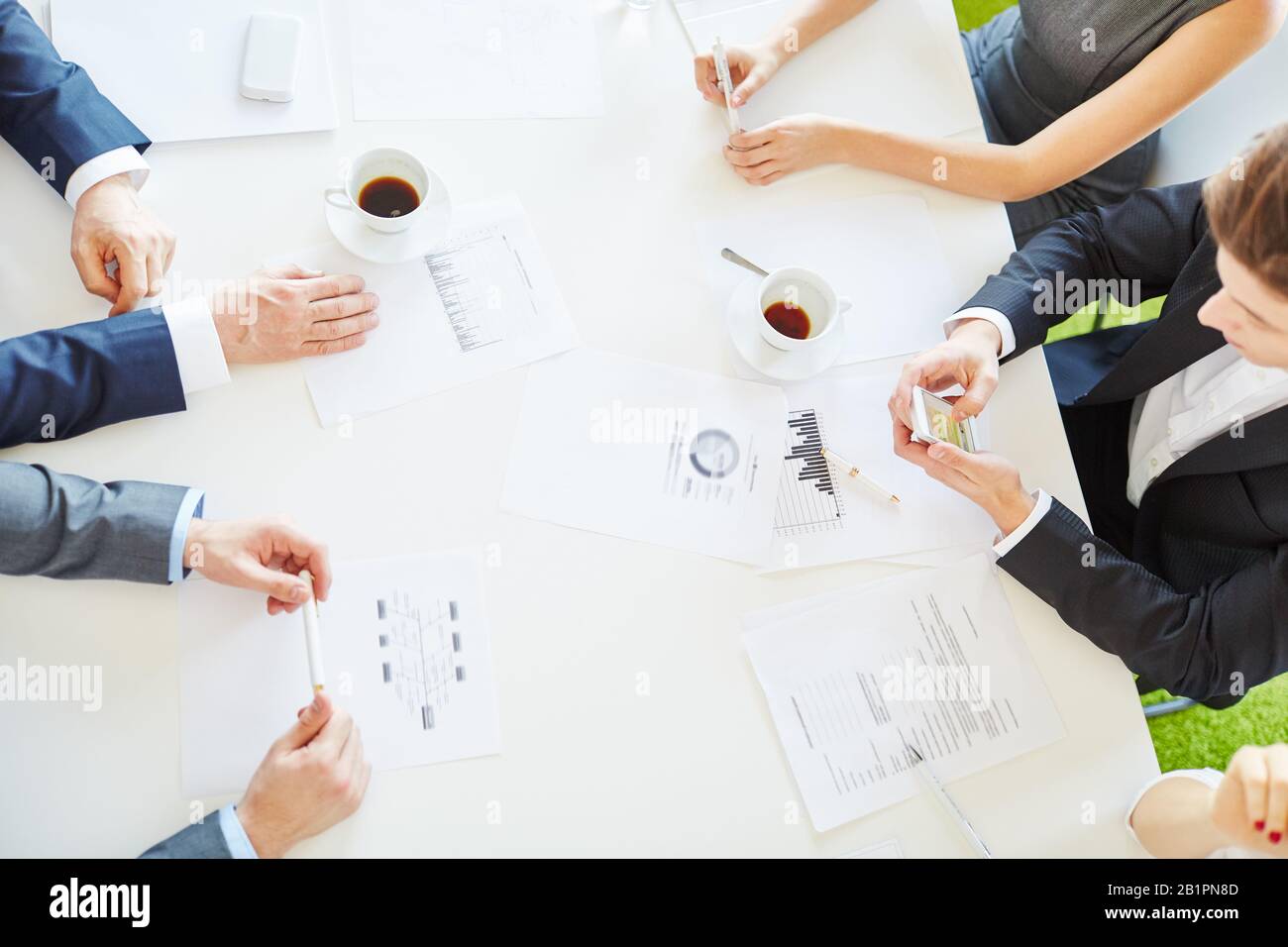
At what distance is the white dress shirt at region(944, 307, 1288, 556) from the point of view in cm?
115

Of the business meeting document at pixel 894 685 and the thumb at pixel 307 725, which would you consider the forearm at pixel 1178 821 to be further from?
the thumb at pixel 307 725

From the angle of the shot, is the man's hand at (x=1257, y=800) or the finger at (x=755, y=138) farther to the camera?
the finger at (x=755, y=138)

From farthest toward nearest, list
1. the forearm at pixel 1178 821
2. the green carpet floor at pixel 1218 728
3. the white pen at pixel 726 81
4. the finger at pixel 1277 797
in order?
the green carpet floor at pixel 1218 728
the white pen at pixel 726 81
the forearm at pixel 1178 821
the finger at pixel 1277 797

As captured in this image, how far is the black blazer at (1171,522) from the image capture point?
1104 mm

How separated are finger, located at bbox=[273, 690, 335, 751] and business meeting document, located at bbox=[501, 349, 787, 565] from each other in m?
0.29

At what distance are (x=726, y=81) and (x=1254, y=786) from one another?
0.97 meters

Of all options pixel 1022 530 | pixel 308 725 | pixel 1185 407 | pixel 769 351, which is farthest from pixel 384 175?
pixel 1185 407

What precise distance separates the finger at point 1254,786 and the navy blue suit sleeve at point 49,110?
1372 millimetres

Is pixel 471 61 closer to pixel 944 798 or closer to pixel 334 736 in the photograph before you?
pixel 334 736

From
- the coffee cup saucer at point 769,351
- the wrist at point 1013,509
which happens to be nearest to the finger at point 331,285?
the coffee cup saucer at point 769,351

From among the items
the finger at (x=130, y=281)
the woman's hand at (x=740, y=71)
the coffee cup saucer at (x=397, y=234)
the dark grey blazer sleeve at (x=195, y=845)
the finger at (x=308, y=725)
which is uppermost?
the woman's hand at (x=740, y=71)
